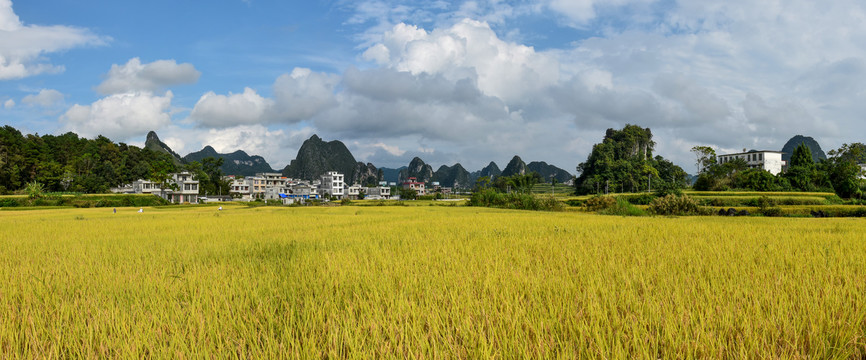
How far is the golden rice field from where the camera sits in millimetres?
2377

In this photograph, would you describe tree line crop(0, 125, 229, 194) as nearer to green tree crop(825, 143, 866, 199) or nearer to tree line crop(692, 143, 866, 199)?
tree line crop(692, 143, 866, 199)

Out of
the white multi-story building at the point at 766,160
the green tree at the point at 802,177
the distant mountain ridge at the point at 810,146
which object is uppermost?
the distant mountain ridge at the point at 810,146

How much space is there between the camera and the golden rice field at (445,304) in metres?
2.38

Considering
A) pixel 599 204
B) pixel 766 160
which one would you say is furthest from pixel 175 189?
pixel 766 160

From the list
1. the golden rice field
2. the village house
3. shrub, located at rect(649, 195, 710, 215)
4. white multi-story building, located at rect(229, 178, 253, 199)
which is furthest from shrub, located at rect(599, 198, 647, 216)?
white multi-story building, located at rect(229, 178, 253, 199)

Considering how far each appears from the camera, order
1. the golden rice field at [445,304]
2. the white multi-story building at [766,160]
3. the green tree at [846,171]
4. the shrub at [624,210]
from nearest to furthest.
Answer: the golden rice field at [445,304] → the shrub at [624,210] → the green tree at [846,171] → the white multi-story building at [766,160]

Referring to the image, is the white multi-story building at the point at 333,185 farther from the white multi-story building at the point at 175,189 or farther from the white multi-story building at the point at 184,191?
Answer: the white multi-story building at the point at 175,189

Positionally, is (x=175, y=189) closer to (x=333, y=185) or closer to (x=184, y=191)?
(x=184, y=191)

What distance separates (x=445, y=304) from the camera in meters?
3.20

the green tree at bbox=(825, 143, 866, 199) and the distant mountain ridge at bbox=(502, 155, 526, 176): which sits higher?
the distant mountain ridge at bbox=(502, 155, 526, 176)

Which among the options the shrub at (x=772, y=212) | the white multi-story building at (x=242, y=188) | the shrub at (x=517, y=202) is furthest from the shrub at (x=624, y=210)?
the white multi-story building at (x=242, y=188)

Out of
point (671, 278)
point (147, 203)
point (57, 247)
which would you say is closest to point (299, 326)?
point (671, 278)

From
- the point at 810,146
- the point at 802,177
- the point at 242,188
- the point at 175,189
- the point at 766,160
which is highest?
the point at 810,146

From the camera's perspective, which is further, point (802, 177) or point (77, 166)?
point (77, 166)
